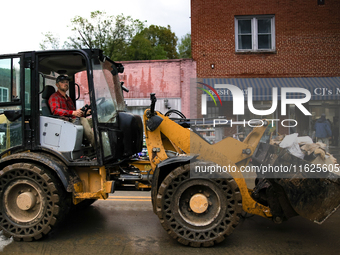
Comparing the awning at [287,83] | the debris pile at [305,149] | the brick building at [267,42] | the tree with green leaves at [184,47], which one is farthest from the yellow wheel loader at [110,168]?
the tree with green leaves at [184,47]

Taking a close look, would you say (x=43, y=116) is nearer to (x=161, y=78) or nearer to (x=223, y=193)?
(x=223, y=193)

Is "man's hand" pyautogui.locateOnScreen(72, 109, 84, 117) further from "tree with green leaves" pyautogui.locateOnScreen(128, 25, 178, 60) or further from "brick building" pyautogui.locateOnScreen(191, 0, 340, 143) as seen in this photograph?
"tree with green leaves" pyautogui.locateOnScreen(128, 25, 178, 60)

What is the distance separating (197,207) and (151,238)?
0.91m

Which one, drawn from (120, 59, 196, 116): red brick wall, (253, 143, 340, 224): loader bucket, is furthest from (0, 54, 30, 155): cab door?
(120, 59, 196, 116): red brick wall

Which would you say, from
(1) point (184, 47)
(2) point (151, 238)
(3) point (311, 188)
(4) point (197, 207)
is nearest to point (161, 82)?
(2) point (151, 238)

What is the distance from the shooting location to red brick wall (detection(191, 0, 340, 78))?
15883 millimetres

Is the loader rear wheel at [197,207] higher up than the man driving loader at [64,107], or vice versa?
the man driving loader at [64,107]

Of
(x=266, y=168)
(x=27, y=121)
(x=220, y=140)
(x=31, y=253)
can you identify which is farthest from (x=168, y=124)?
(x=31, y=253)

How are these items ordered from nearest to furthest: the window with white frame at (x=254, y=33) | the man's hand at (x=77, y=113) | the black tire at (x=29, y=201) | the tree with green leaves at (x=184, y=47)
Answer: the black tire at (x=29, y=201) < the man's hand at (x=77, y=113) < the window with white frame at (x=254, y=33) < the tree with green leaves at (x=184, y=47)

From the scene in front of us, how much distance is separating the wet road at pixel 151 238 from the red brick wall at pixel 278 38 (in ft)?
39.9

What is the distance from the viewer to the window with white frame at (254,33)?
16.3 m

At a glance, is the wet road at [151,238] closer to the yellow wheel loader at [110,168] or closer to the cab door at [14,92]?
the yellow wheel loader at [110,168]

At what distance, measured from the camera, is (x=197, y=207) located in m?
4.18

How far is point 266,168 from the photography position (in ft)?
14.8
